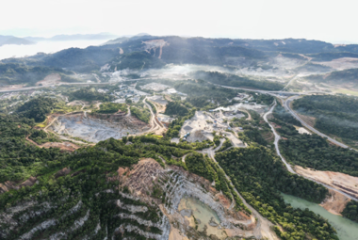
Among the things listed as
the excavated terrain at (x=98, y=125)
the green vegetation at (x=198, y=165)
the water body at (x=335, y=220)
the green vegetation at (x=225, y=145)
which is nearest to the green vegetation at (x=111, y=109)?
the excavated terrain at (x=98, y=125)

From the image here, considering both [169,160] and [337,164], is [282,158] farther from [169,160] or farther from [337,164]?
[169,160]

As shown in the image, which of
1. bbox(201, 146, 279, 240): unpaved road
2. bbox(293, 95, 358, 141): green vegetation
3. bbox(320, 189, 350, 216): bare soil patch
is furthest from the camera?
bbox(293, 95, 358, 141): green vegetation

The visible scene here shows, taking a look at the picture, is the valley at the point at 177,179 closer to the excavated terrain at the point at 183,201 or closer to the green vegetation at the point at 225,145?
the excavated terrain at the point at 183,201

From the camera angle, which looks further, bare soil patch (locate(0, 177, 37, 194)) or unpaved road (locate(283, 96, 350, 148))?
unpaved road (locate(283, 96, 350, 148))

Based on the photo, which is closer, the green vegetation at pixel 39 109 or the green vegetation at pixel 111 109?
the green vegetation at pixel 39 109

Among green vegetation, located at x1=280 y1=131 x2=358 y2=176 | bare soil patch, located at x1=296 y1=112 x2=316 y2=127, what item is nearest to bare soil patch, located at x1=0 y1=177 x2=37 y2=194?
green vegetation, located at x1=280 y1=131 x2=358 y2=176

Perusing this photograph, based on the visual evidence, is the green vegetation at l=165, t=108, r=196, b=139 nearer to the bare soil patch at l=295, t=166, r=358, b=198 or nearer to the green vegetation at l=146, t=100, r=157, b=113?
the green vegetation at l=146, t=100, r=157, b=113

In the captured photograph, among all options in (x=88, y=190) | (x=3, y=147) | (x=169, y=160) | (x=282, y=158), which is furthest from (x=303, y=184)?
(x=3, y=147)
